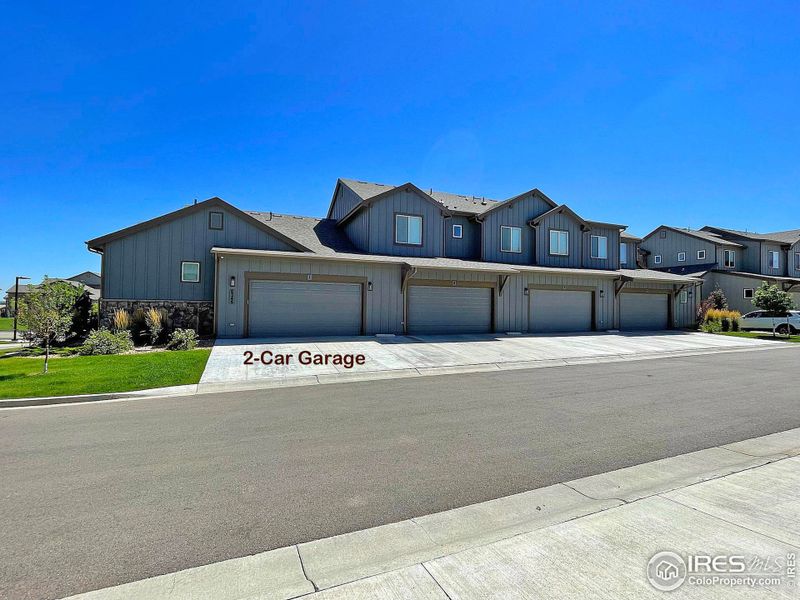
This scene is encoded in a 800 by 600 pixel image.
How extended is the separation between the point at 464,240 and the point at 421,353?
34.6ft

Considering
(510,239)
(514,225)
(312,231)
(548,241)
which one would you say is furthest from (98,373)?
(548,241)

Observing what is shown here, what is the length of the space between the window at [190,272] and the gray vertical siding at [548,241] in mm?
17073

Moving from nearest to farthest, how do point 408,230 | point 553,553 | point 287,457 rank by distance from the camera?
point 553,553
point 287,457
point 408,230

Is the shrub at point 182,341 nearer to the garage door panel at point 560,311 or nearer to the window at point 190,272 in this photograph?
the window at point 190,272

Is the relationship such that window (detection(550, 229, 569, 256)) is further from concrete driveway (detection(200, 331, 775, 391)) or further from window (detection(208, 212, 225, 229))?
window (detection(208, 212, 225, 229))

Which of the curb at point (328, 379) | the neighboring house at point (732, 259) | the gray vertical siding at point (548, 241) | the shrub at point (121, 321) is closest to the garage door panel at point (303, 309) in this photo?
the shrub at point (121, 321)

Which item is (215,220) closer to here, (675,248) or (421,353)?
(421,353)

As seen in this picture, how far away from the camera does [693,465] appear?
4.60 meters

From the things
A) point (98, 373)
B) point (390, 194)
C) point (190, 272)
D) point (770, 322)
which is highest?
point (390, 194)

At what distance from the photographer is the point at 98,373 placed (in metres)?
9.73

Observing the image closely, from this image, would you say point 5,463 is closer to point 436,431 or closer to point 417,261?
point 436,431

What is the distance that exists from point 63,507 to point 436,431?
4.11 m

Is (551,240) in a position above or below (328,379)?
above

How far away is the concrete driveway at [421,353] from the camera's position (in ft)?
33.8
